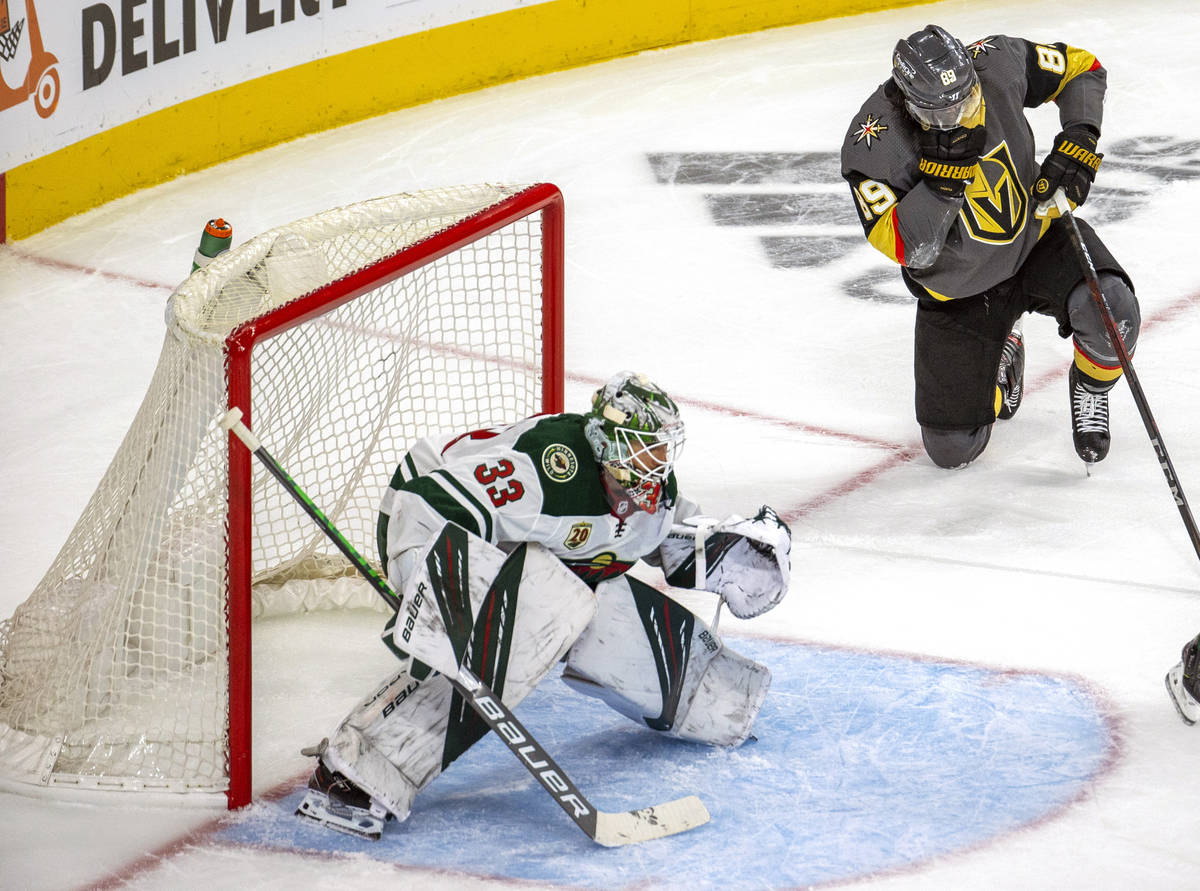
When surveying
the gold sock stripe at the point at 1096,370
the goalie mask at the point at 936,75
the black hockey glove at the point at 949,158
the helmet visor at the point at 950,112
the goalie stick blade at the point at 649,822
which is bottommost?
the goalie stick blade at the point at 649,822

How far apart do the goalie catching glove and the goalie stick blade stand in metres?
0.39

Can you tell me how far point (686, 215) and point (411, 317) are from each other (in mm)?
2671

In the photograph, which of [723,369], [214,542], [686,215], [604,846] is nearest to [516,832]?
[604,846]

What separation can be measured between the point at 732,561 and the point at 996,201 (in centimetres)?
135

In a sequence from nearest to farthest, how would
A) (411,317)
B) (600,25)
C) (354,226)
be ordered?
1. (354,226)
2. (411,317)
3. (600,25)

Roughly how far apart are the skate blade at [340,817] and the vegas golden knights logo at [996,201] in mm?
2022

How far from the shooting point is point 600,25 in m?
7.85

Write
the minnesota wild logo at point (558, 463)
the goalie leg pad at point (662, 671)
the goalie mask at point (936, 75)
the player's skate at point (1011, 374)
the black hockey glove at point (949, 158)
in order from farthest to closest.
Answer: the player's skate at point (1011, 374)
the black hockey glove at point (949, 158)
the goalie mask at point (936, 75)
the goalie leg pad at point (662, 671)
the minnesota wild logo at point (558, 463)

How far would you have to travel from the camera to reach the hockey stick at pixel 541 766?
9.48 feet

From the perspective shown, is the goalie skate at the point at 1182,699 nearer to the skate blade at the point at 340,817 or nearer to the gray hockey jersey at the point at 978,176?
the gray hockey jersey at the point at 978,176

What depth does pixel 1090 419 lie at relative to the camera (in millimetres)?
4457

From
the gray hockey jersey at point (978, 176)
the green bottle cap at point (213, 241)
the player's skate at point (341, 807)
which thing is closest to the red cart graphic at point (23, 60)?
the green bottle cap at point (213, 241)

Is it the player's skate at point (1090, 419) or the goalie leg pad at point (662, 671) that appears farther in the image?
the player's skate at point (1090, 419)

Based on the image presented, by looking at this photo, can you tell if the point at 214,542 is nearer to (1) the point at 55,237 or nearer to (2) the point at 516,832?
(2) the point at 516,832
